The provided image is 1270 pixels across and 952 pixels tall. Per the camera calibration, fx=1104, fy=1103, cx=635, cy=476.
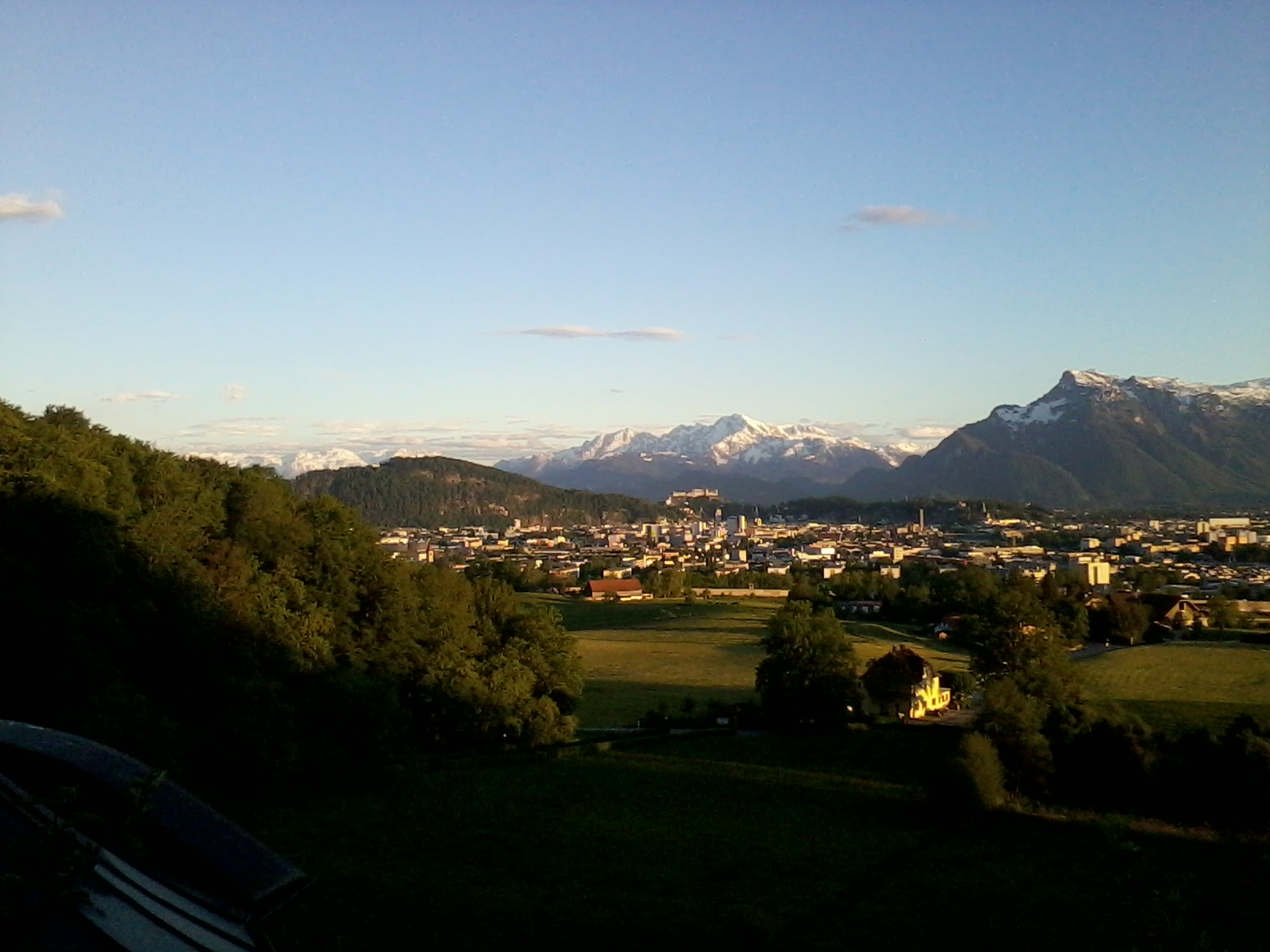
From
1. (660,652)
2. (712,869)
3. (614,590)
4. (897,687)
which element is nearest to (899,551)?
(614,590)

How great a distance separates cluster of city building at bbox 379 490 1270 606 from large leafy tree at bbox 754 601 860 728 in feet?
165

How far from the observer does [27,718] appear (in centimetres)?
2016

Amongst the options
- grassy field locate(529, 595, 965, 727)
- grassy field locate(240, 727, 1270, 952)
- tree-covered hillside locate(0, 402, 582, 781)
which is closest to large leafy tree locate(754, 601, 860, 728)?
grassy field locate(529, 595, 965, 727)

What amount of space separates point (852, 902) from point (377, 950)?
7491mm

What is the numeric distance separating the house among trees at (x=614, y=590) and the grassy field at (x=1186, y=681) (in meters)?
43.3

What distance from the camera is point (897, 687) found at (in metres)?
40.0

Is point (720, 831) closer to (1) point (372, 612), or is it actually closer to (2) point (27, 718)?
(2) point (27, 718)

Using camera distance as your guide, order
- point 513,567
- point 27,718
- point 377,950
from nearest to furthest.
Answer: point 377,950 < point 27,718 < point 513,567

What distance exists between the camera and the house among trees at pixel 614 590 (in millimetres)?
90750

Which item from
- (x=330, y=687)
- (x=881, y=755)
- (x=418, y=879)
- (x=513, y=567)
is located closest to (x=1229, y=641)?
(x=881, y=755)

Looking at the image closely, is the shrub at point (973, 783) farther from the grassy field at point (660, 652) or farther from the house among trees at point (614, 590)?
the house among trees at point (614, 590)

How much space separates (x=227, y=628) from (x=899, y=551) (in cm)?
13099

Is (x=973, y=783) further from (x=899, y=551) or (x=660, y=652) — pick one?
(x=899, y=551)

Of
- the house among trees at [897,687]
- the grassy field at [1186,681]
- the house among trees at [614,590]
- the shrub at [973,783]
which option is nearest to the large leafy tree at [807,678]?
the house among trees at [897,687]
